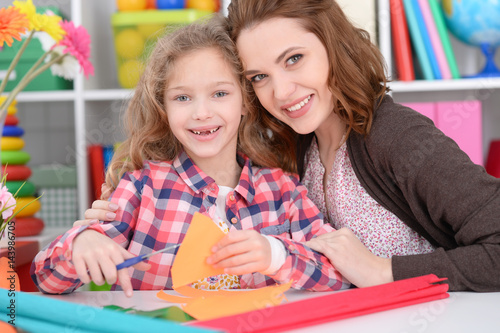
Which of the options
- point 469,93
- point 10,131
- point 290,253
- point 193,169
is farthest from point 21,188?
point 469,93

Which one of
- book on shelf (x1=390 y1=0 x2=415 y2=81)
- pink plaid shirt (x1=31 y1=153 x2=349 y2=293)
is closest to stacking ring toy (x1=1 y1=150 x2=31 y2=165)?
pink plaid shirt (x1=31 y1=153 x2=349 y2=293)

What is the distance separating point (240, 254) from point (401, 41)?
135 cm

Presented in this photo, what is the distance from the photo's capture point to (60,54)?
1.27 meters

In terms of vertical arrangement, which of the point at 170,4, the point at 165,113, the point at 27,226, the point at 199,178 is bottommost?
the point at 27,226

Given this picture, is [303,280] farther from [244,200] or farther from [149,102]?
[149,102]

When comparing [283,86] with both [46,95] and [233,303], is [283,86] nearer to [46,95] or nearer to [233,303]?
[233,303]

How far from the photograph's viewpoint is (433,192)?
3.02 feet

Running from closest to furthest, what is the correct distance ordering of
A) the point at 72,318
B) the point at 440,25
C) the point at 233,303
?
1. the point at 72,318
2. the point at 233,303
3. the point at 440,25

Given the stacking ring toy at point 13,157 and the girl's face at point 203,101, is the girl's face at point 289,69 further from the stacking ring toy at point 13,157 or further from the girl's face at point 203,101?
the stacking ring toy at point 13,157

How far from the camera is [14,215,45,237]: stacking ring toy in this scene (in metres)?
1.51

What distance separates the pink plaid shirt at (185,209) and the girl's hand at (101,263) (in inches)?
5.2

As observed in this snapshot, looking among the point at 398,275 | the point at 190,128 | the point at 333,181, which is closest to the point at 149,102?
the point at 190,128

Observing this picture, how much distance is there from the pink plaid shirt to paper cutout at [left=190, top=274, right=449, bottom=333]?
28 cm

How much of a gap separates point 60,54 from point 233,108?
1.59ft
